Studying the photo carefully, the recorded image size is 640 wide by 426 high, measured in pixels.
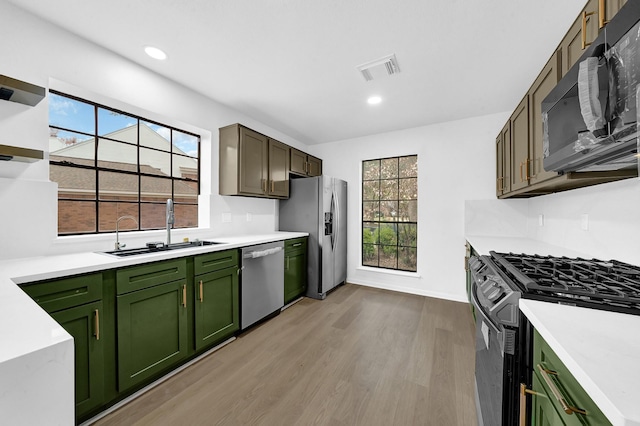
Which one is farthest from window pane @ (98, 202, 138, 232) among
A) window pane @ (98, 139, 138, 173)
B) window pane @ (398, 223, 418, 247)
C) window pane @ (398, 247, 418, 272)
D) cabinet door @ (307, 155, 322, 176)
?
window pane @ (398, 247, 418, 272)

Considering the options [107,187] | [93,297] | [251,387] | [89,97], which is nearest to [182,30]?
[89,97]

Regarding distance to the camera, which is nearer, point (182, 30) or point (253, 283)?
point (182, 30)

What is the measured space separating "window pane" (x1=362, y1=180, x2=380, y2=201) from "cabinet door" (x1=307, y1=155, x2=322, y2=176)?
2.85 feet

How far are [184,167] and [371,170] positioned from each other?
2.94 m

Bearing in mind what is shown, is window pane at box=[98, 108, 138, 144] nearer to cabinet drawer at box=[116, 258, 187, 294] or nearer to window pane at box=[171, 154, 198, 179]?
window pane at box=[171, 154, 198, 179]

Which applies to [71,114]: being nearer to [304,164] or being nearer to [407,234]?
[304,164]

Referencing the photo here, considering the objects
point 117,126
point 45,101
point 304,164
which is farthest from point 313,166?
point 45,101

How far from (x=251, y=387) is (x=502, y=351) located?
1.62 meters

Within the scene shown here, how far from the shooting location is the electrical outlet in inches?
73.3

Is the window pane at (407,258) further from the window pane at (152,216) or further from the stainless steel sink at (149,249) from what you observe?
the window pane at (152,216)

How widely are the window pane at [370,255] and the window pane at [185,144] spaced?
3.03 m

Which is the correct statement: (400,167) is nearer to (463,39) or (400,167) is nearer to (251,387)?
(463,39)

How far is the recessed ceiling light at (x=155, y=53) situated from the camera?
2033mm

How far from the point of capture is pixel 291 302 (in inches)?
132
